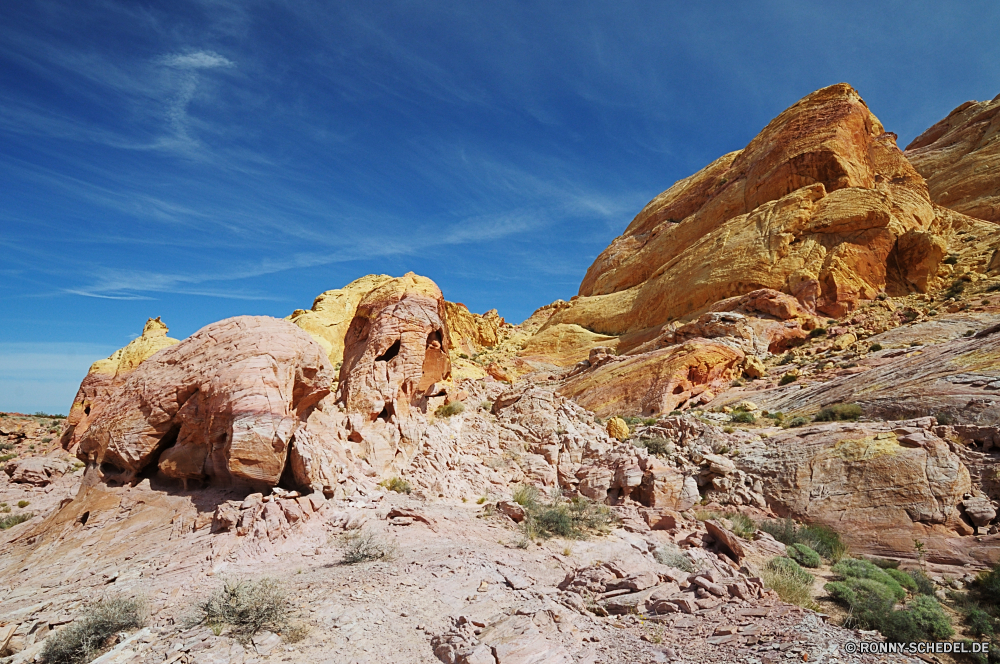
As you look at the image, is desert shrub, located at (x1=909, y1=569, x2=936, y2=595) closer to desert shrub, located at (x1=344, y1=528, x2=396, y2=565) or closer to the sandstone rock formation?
desert shrub, located at (x1=344, y1=528, x2=396, y2=565)

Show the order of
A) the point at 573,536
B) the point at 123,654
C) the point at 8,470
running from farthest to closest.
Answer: the point at 8,470 → the point at 573,536 → the point at 123,654

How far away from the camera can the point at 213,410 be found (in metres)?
8.75

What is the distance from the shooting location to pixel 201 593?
629 cm

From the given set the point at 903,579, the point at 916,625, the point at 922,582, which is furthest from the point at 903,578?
the point at 916,625

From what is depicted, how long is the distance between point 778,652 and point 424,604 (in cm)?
416

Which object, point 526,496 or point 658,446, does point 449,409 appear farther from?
point 658,446

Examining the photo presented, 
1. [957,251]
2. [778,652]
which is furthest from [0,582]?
[957,251]

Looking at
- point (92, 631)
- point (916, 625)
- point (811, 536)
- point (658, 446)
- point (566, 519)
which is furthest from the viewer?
point (658, 446)

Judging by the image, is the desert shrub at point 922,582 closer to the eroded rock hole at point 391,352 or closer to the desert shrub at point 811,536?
the desert shrub at point 811,536

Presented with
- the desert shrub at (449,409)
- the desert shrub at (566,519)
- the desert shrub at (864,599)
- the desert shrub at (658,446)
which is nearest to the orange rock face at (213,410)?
the desert shrub at (449,409)

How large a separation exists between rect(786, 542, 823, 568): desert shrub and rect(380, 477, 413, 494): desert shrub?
24.7ft

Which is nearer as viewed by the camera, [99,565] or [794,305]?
[99,565]

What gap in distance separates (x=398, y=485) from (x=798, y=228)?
33.9 metres

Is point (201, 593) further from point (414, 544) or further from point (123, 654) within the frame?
point (414, 544)
